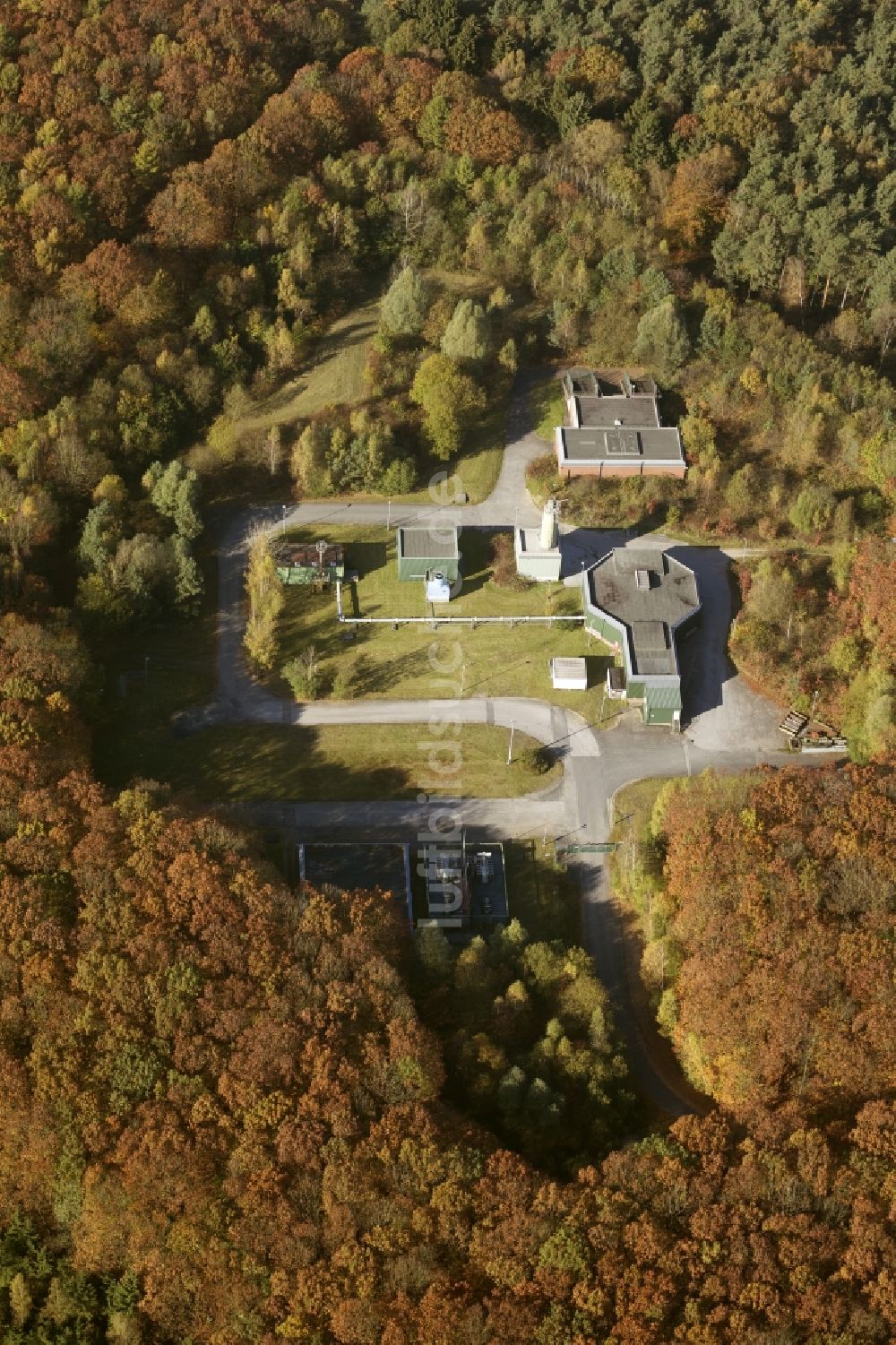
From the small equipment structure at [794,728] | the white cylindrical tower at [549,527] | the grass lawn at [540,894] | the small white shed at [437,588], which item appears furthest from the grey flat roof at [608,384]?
the grass lawn at [540,894]

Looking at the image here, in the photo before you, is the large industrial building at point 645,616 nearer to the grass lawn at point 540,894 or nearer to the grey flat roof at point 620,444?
the grey flat roof at point 620,444

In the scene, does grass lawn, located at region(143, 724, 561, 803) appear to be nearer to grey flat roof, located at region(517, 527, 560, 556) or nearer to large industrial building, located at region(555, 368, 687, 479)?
grey flat roof, located at region(517, 527, 560, 556)

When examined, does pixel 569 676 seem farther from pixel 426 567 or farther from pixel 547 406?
pixel 547 406

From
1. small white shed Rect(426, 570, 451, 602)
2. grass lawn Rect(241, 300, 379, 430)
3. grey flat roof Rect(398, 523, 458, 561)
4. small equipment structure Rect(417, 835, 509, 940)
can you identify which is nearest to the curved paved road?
small equipment structure Rect(417, 835, 509, 940)

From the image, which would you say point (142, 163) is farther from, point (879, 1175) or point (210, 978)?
point (879, 1175)

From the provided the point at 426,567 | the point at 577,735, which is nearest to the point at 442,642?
the point at 426,567

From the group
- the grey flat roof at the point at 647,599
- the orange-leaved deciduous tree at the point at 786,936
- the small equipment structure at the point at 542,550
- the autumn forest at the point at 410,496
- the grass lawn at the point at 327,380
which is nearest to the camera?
the autumn forest at the point at 410,496

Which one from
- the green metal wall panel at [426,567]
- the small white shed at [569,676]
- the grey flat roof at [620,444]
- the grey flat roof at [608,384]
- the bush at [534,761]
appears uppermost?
the grey flat roof at [608,384]

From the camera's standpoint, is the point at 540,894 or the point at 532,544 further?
the point at 532,544
